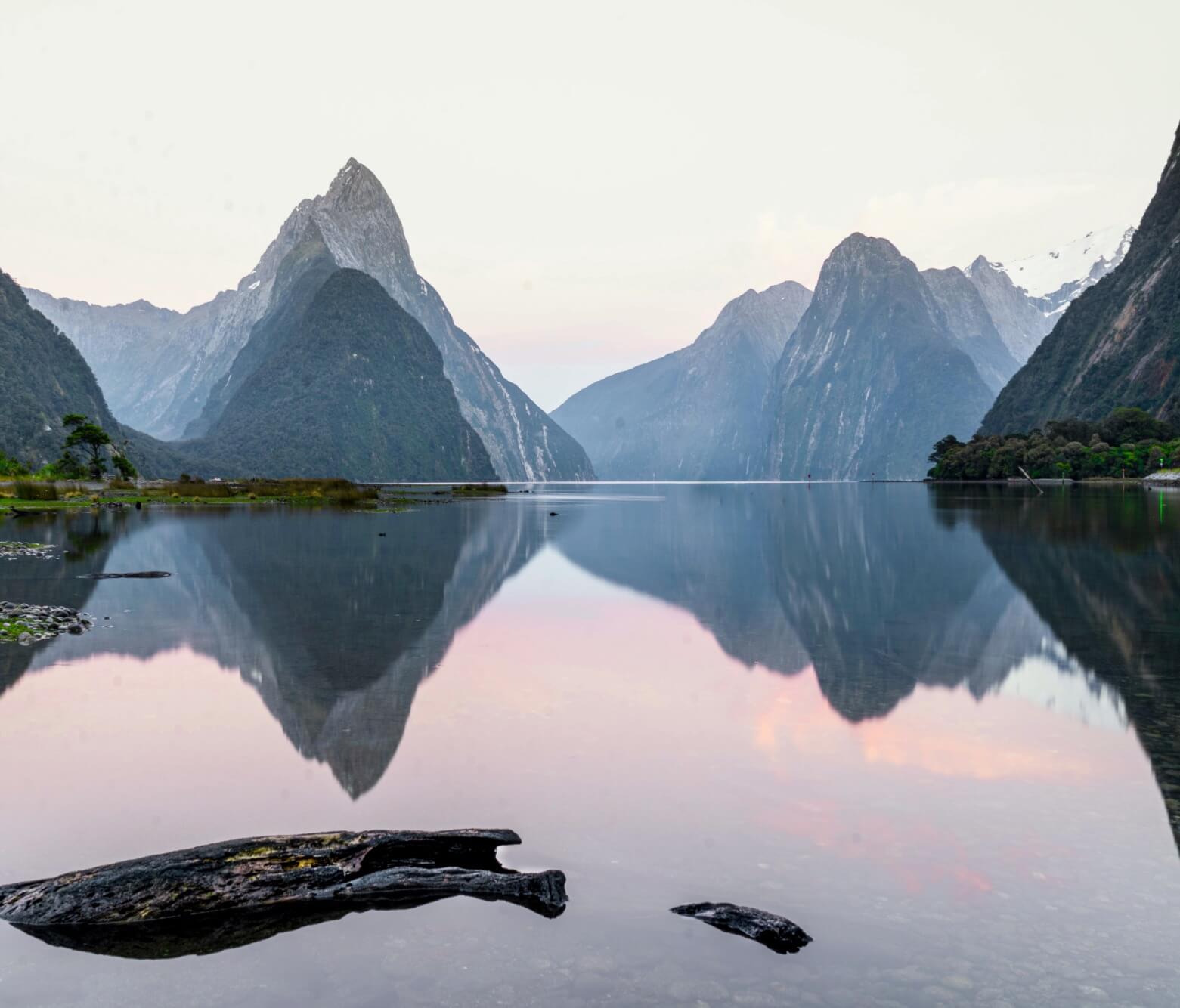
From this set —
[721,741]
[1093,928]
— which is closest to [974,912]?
[1093,928]

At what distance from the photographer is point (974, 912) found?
993cm

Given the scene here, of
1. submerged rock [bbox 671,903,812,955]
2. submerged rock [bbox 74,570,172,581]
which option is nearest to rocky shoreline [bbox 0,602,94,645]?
submerged rock [bbox 74,570,172,581]

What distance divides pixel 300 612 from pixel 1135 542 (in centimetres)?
4597

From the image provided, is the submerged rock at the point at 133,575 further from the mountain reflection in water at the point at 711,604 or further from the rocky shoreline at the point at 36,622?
the rocky shoreline at the point at 36,622

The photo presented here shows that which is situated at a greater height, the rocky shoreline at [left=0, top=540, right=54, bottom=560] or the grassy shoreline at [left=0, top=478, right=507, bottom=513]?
the grassy shoreline at [left=0, top=478, right=507, bottom=513]

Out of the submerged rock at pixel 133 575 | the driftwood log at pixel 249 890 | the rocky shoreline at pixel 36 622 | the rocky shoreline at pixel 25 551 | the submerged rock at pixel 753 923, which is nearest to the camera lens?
the submerged rock at pixel 753 923

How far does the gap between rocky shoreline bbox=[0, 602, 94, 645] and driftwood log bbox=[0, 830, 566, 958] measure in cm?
1867

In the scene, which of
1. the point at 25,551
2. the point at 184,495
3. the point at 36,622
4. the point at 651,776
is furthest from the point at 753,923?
the point at 184,495

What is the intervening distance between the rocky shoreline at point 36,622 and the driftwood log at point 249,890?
18.7 meters

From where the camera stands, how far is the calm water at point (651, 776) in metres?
9.02

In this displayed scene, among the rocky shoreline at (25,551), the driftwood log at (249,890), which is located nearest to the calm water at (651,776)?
the driftwood log at (249,890)

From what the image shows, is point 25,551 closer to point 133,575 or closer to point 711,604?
point 133,575

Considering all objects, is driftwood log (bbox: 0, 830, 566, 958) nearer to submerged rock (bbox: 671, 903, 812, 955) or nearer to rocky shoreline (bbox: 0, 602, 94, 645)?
submerged rock (bbox: 671, 903, 812, 955)

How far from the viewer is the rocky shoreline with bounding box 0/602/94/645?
26953mm
